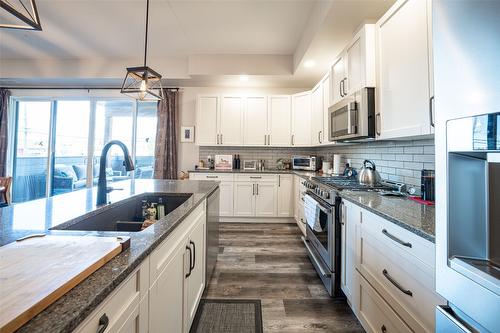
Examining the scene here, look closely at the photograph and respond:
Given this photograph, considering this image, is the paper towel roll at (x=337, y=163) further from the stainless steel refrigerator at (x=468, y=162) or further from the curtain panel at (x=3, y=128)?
the curtain panel at (x=3, y=128)

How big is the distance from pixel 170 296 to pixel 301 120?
3.83m

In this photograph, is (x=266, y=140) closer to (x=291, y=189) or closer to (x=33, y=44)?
(x=291, y=189)

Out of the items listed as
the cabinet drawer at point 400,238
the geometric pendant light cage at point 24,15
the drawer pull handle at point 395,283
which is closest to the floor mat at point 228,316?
the drawer pull handle at point 395,283

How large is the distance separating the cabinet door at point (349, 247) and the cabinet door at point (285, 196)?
7.49 feet

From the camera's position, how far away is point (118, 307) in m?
0.64

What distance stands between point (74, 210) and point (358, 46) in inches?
100

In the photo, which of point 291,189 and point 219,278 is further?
point 291,189

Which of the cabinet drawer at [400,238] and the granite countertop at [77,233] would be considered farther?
the cabinet drawer at [400,238]

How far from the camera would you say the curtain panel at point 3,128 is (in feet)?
15.7

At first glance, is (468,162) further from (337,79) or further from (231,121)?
(231,121)

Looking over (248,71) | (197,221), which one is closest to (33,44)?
(248,71)

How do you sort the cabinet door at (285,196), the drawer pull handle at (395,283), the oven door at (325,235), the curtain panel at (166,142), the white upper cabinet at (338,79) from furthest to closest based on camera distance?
the curtain panel at (166,142), the cabinet door at (285,196), the white upper cabinet at (338,79), the oven door at (325,235), the drawer pull handle at (395,283)

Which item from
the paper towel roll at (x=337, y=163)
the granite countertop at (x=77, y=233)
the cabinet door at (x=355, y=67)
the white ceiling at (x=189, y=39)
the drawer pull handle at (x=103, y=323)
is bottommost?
the drawer pull handle at (x=103, y=323)

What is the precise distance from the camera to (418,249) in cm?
104
